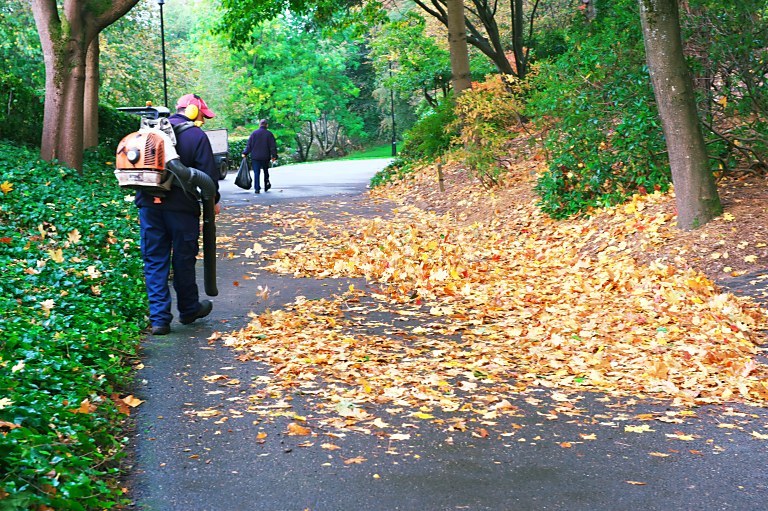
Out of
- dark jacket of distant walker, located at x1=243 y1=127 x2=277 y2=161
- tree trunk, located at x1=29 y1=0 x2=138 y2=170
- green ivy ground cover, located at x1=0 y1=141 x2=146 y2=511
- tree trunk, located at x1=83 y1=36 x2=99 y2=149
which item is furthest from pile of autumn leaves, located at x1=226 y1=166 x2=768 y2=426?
dark jacket of distant walker, located at x1=243 y1=127 x2=277 y2=161

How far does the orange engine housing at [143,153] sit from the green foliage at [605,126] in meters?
6.83

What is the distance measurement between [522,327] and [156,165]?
3490 mm

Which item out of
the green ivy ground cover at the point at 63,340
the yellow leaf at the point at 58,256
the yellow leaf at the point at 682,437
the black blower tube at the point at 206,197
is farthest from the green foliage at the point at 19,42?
the yellow leaf at the point at 682,437

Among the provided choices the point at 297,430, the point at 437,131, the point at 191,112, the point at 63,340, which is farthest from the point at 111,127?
the point at 297,430

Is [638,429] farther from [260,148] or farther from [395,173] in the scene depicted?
[395,173]

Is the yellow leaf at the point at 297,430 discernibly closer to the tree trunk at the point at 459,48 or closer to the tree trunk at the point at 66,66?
the tree trunk at the point at 66,66

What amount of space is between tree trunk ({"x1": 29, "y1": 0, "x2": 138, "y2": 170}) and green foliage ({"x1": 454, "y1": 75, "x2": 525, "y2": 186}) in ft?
21.8

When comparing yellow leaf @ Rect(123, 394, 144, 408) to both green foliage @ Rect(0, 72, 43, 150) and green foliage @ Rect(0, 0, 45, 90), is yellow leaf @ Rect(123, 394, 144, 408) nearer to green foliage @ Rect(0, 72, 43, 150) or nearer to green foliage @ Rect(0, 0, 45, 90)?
green foliage @ Rect(0, 72, 43, 150)

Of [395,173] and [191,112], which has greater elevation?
[191,112]

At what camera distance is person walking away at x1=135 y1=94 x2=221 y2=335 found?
300 inches

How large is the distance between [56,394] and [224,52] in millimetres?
57270

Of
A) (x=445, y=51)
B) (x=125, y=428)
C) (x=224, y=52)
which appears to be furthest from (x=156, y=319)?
(x=224, y=52)

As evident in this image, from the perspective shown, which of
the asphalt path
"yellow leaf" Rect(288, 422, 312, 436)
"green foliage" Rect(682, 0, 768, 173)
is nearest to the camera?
the asphalt path

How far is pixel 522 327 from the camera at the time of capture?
7840mm
